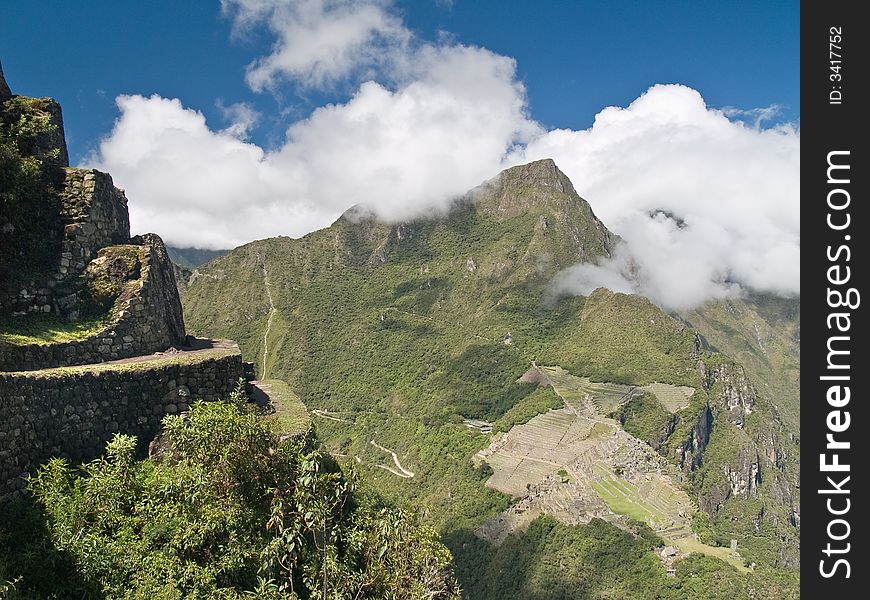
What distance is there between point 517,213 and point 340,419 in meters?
78.5

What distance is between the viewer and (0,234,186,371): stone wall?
866 cm

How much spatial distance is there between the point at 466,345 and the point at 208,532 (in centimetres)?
10240

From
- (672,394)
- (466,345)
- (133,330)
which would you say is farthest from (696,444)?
(133,330)

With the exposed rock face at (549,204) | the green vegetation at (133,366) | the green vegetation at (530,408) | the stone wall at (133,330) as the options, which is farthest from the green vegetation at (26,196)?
the exposed rock face at (549,204)

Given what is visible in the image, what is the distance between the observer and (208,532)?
6363 millimetres

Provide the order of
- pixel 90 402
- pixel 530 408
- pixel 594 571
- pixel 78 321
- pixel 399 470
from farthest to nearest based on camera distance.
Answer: pixel 530 408, pixel 399 470, pixel 594 571, pixel 78 321, pixel 90 402

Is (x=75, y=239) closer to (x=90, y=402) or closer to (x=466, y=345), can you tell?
(x=90, y=402)

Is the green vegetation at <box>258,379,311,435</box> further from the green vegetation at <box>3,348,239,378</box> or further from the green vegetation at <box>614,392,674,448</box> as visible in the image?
the green vegetation at <box>614,392,674,448</box>

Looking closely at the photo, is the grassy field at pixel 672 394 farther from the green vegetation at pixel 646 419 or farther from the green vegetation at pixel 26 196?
the green vegetation at pixel 26 196

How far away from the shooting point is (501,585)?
4772 cm

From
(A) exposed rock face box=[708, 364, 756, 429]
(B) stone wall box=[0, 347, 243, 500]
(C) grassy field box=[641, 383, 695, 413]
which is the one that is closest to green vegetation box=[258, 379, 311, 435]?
(B) stone wall box=[0, 347, 243, 500]
